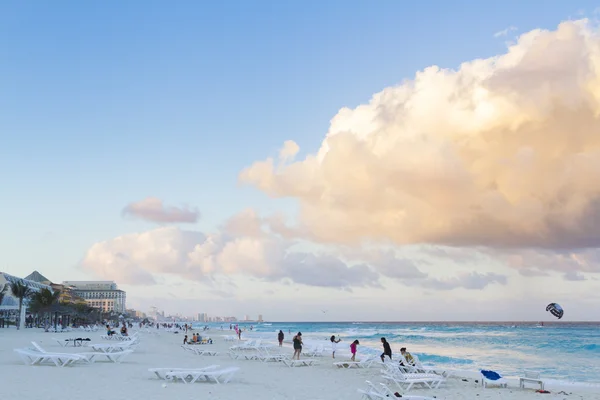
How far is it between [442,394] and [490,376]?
2374 millimetres

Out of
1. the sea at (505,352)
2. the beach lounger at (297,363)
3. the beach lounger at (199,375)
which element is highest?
the beach lounger at (199,375)

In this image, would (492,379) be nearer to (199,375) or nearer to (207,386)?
(207,386)

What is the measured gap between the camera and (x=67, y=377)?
1384cm

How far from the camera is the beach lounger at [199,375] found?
45.2 feet

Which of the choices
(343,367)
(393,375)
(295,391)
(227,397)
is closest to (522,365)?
(343,367)

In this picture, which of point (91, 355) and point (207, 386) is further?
point (91, 355)

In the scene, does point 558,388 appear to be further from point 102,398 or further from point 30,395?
point 30,395

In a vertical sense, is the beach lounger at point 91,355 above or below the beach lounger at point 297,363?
above

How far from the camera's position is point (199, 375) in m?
13.8

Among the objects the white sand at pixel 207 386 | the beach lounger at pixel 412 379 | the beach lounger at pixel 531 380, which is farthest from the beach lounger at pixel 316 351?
the beach lounger at pixel 531 380

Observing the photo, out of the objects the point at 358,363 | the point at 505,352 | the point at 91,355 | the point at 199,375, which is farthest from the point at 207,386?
the point at 505,352

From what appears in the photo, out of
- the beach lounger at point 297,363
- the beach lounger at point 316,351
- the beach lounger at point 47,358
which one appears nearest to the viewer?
the beach lounger at point 47,358

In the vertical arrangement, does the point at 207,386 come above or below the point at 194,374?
below

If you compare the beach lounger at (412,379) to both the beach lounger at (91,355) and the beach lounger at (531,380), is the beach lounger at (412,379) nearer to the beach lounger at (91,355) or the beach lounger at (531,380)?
the beach lounger at (531,380)
